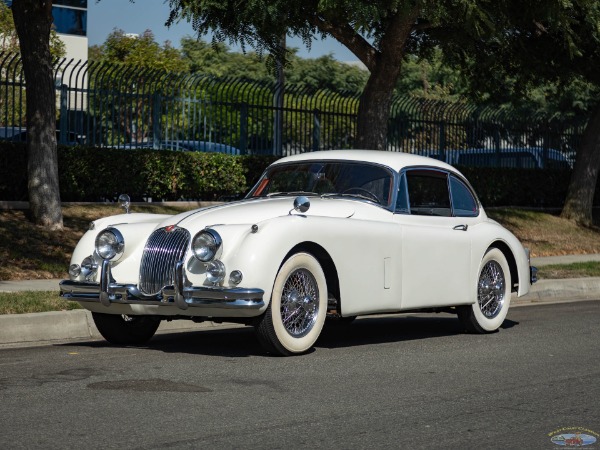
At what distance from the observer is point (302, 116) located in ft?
76.0

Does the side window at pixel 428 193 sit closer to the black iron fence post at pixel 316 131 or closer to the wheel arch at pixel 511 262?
the wheel arch at pixel 511 262

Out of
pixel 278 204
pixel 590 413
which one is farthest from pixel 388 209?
pixel 590 413

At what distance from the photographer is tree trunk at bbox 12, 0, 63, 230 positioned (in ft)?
54.5

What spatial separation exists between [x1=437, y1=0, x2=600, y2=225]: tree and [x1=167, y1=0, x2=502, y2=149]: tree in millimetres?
1018

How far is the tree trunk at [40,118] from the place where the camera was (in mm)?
16625

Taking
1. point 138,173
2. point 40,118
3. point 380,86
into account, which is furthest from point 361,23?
point 138,173

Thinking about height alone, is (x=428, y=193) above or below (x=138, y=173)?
above

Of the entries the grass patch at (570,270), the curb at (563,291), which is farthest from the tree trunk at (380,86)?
the curb at (563,291)

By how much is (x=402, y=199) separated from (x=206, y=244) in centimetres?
229

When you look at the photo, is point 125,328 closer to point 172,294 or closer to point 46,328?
point 46,328

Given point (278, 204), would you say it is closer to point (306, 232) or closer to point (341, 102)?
point (306, 232)

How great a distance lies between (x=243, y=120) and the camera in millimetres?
21984

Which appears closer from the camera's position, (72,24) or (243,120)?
(243,120)

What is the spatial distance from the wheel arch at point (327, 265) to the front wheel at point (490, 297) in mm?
1948
